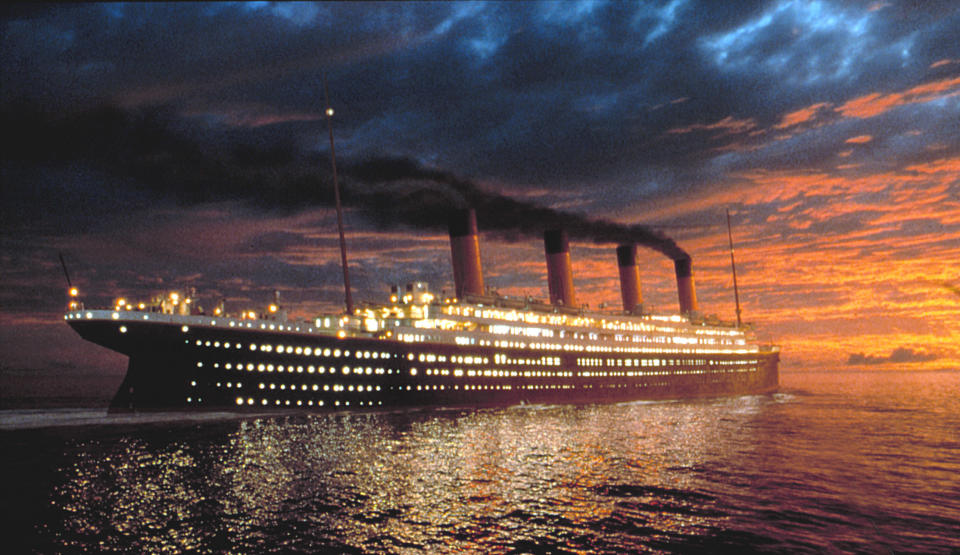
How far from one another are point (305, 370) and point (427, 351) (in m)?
9.68

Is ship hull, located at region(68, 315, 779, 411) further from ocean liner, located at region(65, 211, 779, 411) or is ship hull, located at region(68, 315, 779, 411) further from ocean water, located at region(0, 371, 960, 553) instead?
ocean water, located at region(0, 371, 960, 553)

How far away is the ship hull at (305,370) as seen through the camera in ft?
117

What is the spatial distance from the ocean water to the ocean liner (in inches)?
128

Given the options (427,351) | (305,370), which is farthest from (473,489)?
(427,351)

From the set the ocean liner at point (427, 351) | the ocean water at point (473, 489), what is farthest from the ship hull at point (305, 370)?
the ocean water at point (473, 489)

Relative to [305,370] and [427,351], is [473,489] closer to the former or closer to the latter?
[305,370]

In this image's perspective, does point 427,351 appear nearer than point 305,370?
No

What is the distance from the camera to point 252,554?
1277cm

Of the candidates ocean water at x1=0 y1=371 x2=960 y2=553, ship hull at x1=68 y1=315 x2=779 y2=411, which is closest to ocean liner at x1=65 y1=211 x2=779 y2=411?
ship hull at x1=68 y1=315 x2=779 y2=411

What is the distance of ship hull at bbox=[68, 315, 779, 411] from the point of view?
3572 centimetres

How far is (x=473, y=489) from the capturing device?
18.8 metres

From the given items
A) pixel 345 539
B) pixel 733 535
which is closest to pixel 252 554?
pixel 345 539

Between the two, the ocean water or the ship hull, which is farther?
the ship hull

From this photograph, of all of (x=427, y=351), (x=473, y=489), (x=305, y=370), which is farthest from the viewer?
(x=427, y=351)
